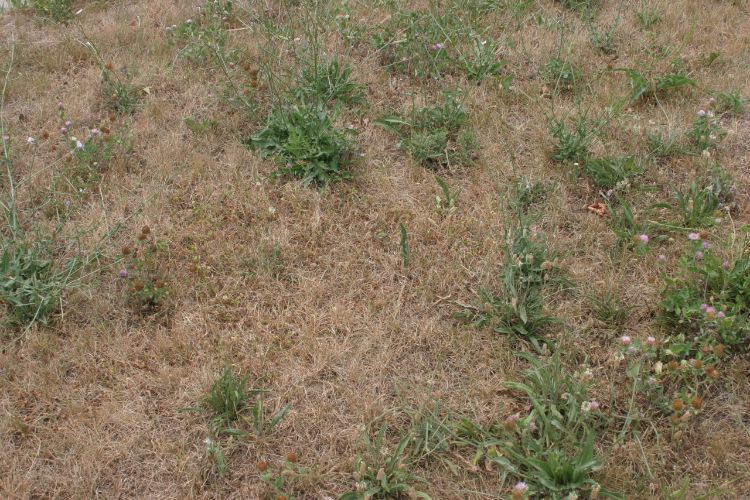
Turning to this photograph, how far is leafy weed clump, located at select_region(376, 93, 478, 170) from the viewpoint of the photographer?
152 inches

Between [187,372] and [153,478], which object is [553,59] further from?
[153,478]

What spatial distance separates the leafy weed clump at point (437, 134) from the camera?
385cm

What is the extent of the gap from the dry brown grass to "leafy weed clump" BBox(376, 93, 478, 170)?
0.09 meters

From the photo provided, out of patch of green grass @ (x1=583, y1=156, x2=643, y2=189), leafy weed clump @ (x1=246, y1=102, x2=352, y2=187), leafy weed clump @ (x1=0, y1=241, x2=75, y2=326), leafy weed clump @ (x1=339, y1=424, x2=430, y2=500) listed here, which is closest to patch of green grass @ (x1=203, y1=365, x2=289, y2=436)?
leafy weed clump @ (x1=339, y1=424, x2=430, y2=500)

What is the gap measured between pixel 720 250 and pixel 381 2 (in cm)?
276

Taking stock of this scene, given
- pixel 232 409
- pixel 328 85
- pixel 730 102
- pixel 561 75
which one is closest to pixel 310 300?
pixel 232 409

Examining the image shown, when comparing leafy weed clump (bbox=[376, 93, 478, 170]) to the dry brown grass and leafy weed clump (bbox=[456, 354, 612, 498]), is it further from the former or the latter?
leafy weed clump (bbox=[456, 354, 612, 498])

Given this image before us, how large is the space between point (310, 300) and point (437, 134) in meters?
1.21

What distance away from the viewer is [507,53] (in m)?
4.61

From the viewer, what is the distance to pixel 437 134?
3838mm

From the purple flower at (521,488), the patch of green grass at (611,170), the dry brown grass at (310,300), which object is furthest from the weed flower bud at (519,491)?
the patch of green grass at (611,170)

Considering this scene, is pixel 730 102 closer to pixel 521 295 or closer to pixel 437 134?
pixel 437 134

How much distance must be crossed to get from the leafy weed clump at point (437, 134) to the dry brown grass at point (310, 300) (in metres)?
0.09

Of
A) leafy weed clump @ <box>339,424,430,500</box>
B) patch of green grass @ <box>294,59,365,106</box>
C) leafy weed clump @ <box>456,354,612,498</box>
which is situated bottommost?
leafy weed clump @ <box>339,424,430,500</box>
